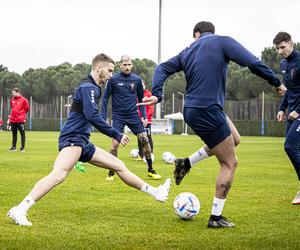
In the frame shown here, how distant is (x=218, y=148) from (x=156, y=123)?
44279 mm

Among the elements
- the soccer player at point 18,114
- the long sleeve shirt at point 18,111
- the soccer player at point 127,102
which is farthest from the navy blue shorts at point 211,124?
the long sleeve shirt at point 18,111

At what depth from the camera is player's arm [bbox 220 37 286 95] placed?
634 cm

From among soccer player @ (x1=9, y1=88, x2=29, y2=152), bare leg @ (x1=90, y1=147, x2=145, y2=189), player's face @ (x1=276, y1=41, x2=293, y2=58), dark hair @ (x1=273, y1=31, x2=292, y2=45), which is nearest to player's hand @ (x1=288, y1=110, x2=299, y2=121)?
player's face @ (x1=276, y1=41, x2=293, y2=58)

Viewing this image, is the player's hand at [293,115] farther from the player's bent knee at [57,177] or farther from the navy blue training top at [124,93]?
the navy blue training top at [124,93]

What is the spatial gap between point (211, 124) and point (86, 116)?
4.56 feet

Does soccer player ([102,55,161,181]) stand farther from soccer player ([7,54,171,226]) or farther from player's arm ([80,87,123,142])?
player's arm ([80,87,123,142])

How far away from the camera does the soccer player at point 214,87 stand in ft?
21.1

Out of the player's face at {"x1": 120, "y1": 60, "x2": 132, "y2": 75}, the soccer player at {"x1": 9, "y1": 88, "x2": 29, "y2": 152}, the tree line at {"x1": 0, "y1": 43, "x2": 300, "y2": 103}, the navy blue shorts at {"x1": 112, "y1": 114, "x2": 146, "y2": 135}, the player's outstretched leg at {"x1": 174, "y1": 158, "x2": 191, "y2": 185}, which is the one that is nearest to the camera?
the player's outstretched leg at {"x1": 174, "y1": 158, "x2": 191, "y2": 185}

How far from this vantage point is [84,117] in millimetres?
7043

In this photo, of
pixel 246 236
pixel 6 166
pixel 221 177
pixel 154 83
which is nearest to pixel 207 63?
pixel 154 83

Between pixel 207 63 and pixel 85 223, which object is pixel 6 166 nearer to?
pixel 85 223

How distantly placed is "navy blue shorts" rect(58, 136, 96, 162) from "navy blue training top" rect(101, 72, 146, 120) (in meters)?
5.02

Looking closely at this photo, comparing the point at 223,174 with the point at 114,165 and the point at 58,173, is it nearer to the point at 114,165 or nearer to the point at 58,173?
the point at 114,165

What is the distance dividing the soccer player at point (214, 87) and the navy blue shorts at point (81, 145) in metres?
0.90
